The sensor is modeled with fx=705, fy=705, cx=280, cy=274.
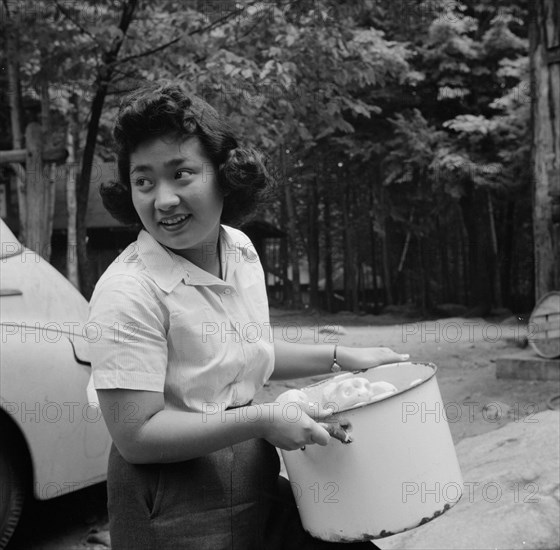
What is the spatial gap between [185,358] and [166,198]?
0.32 meters

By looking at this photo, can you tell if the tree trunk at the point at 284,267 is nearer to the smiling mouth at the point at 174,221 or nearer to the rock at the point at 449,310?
the rock at the point at 449,310

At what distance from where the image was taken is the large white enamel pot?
1.34 metres

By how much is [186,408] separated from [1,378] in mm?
1764

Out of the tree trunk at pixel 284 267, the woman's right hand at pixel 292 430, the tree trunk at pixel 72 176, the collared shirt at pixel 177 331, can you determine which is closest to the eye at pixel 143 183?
the collared shirt at pixel 177 331

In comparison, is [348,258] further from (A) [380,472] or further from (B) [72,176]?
(A) [380,472]

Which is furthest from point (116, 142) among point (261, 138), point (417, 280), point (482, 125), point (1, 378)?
point (417, 280)

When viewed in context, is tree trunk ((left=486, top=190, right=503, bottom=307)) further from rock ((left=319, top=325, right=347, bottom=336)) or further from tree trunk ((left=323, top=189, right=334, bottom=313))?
rock ((left=319, top=325, right=347, bottom=336))

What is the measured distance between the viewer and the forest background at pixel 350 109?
266 inches

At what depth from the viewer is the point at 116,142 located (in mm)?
1476

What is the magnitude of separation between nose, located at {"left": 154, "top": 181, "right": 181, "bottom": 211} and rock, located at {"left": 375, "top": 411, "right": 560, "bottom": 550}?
200 centimetres

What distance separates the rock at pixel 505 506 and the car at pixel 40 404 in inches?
52.7

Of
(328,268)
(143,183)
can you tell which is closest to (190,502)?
(143,183)

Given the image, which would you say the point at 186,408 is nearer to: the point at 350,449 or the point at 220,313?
the point at 220,313

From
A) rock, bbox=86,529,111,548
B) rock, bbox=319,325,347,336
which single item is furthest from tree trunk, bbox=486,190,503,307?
rock, bbox=86,529,111,548
